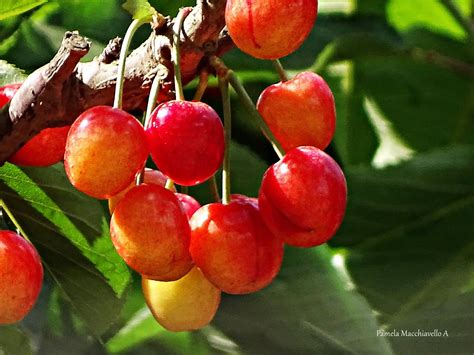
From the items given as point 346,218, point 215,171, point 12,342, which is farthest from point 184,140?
point 346,218

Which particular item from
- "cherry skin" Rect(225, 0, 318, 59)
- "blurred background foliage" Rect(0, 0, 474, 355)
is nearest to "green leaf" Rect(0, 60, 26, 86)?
"blurred background foliage" Rect(0, 0, 474, 355)

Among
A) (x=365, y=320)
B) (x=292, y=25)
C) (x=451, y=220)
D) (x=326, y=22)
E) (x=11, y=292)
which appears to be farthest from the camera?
(x=326, y=22)

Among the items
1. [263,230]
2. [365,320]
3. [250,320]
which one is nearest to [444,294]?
[365,320]

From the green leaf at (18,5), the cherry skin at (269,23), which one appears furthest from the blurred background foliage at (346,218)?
the cherry skin at (269,23)

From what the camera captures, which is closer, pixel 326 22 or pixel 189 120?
pixel 189 120

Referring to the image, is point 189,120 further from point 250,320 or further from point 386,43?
point 386,43

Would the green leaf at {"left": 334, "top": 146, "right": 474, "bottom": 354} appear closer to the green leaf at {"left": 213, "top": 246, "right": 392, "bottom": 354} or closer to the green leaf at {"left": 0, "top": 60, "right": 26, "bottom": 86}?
the green leaf at {"left": 213, "top": 246, "right": 392, "bottom": 354}

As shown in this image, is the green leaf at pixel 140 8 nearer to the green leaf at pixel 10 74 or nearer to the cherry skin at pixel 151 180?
the cherry skin at pixel 151 180

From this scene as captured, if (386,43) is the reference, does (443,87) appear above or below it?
below
